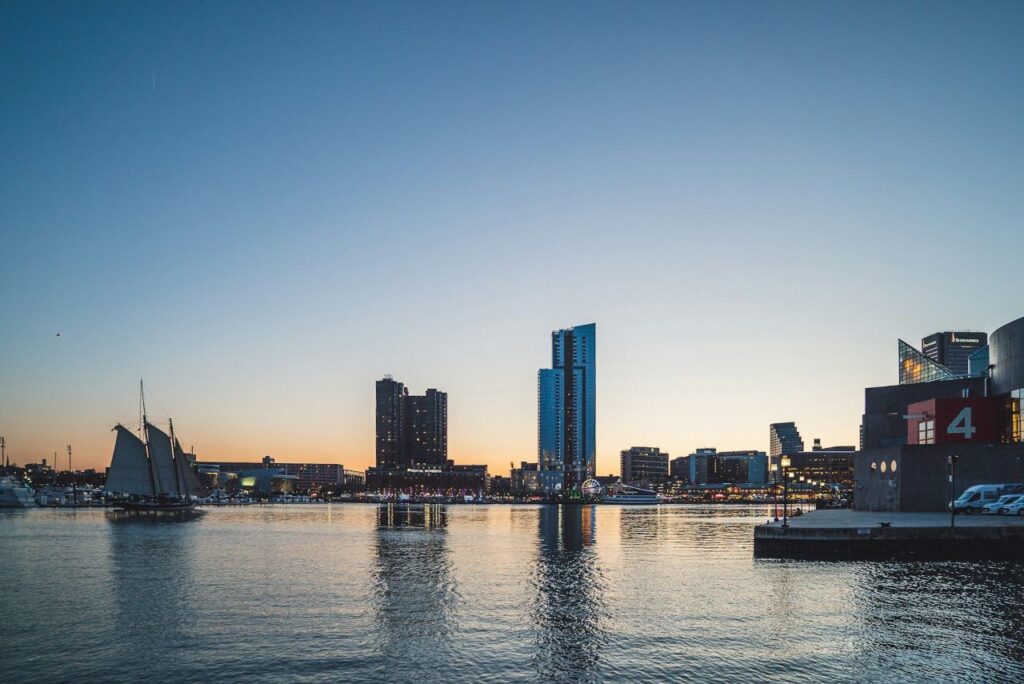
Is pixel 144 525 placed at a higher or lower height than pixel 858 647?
lower

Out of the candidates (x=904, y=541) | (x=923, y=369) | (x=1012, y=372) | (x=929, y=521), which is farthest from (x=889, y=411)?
(x=904, y=541)

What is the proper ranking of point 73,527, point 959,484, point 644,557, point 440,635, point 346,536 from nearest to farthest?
point 440,635 → point 644,557 → point 959,484 → point 346,536 → point 73,527

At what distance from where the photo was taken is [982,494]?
77312 millimetres

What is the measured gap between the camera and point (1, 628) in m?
38.1

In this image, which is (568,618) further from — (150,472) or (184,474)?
(184,474)

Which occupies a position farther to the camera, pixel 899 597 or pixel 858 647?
pixel 899 597

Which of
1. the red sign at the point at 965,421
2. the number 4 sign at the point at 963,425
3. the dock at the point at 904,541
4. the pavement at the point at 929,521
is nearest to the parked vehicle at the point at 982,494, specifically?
the pavement at the point at 929,521

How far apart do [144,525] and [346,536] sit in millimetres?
43192

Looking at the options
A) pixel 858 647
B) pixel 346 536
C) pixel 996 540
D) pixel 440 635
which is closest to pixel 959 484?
pixel 996 540

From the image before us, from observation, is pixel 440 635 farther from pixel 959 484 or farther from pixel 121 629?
pixel 959 484

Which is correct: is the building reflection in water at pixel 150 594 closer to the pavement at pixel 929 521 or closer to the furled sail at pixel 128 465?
the pavement at pixel 929 521

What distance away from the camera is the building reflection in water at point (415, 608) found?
3191cm

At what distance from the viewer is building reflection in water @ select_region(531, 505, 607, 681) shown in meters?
30.0

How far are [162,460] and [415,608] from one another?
153618mm
